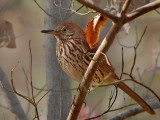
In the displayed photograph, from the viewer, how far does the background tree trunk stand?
12.4ft

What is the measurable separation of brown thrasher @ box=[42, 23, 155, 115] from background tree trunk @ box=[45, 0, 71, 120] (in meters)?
0.26

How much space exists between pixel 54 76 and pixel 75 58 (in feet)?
2.07

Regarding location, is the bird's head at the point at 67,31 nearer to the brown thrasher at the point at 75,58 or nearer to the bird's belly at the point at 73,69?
the brown thrasher at the point at 75,58

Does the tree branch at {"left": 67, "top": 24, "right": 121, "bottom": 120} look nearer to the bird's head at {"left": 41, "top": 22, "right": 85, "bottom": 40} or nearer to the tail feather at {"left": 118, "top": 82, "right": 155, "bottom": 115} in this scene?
the tail feather at {"left": 118, "top": 82, "right": 155, "bottom": 115}

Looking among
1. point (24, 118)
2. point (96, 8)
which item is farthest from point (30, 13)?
point (96, 8)

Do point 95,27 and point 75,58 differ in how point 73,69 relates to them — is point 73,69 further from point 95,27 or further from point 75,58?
point 95,27

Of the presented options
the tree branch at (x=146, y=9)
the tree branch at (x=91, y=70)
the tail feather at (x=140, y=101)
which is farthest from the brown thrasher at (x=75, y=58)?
the tree branch at (x=146, y=9)

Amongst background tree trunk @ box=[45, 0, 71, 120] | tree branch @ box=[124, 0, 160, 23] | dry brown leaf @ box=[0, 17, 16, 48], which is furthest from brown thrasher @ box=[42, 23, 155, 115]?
tree branch @ box=[124, 0, 160, 23]

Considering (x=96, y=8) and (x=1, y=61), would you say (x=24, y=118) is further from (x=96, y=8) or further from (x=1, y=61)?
(x=1, y=61)

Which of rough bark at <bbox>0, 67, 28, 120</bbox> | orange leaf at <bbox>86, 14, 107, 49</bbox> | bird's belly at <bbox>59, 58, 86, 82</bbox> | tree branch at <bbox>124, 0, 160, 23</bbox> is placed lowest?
rough bark at <bbox>0, 67, 28, 120</bbox>

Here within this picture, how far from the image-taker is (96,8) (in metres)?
1.89

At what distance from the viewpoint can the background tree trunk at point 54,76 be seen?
3.77m

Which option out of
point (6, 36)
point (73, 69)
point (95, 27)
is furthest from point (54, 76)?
point (95, 27)

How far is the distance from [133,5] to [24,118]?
1.90 m
